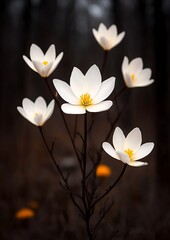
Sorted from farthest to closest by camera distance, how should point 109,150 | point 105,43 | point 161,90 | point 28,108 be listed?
point 161,90 < point 105,43 < point 28,108 < point 109,150

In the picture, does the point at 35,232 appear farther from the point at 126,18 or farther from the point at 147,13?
the point at 126,18

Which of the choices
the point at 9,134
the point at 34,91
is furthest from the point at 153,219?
the point at 34,91

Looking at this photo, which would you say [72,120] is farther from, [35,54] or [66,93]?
[66,93]

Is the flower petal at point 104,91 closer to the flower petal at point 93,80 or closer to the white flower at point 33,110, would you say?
the flower petal at point 93,80

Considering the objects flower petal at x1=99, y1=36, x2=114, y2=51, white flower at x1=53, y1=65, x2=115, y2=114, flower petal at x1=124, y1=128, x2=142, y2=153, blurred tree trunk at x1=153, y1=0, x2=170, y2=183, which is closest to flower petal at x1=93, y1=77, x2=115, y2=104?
white flower at x1=53, y1=65, x2=115, y2=114

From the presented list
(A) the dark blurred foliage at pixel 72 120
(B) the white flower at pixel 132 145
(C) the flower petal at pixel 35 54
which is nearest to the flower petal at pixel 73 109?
(B) the white flower at pixel 132 145

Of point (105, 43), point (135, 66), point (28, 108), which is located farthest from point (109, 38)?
point (28, 108)

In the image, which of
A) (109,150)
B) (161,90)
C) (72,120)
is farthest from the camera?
(72,120)
